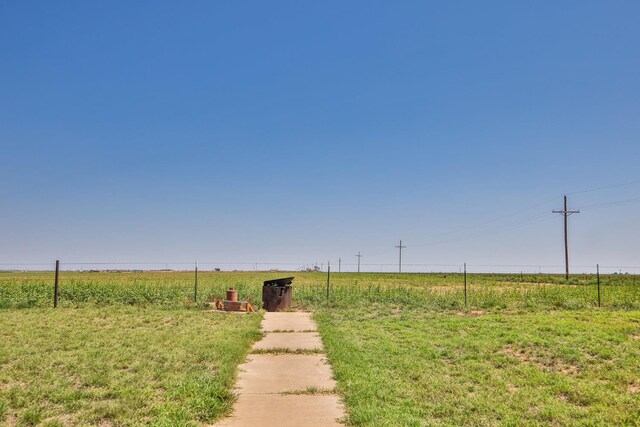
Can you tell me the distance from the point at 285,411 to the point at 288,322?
7.96 m

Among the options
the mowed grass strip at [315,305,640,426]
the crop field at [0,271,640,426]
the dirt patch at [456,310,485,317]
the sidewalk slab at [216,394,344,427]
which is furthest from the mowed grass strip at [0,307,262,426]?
the dirt patch at [456,310,485,317]

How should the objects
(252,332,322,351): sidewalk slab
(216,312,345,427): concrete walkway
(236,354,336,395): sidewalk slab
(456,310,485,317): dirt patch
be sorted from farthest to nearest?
(456,310,485,317): dirt patch < (252,332,322,351): sidewalk slab < (236,354,336,395): sidewalk slab < (216,312,345,427): concrete walkway

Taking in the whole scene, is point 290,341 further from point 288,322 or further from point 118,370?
point 118,370

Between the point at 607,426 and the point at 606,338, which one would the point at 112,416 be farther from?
the point at 606,338

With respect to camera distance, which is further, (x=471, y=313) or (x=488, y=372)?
(x=471, y=313)

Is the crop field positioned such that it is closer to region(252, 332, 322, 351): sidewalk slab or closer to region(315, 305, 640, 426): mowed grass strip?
region(315, 305, 640, 426): mowed grass strip

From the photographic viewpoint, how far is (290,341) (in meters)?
9.72

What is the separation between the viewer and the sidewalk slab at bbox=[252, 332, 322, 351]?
8992mm

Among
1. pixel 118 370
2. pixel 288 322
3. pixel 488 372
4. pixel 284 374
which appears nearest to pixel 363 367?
pixel 284 374

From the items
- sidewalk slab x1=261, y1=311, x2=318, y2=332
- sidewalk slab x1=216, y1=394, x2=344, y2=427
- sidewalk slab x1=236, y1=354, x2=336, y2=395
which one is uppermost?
sidewalk slab x1=216, y1=394, x2=344, y2=427

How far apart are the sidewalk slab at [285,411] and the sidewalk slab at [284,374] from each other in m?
0.33

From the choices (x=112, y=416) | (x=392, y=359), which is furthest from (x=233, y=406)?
(x=392, y=359)

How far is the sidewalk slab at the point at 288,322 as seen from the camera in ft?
38.4

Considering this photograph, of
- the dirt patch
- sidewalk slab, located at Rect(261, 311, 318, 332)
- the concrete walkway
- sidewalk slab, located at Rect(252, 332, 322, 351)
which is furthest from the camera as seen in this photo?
the dirt patch
